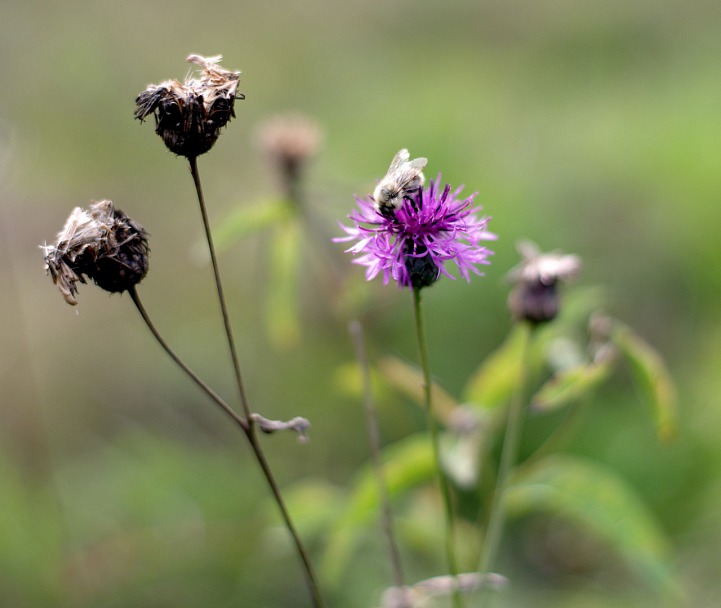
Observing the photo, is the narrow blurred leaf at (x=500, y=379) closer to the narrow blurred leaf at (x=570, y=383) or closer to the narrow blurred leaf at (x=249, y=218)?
the narrow blurred leaf at (x=570, y=383)

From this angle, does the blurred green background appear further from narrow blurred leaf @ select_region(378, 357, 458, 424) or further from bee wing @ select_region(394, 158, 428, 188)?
bee wing @ select_region(394, 158, 428, 188)

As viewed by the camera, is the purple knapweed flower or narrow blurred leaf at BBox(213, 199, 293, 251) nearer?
the purple knapweed flower

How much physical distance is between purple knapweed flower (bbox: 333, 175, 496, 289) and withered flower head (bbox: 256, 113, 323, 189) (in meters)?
0.58

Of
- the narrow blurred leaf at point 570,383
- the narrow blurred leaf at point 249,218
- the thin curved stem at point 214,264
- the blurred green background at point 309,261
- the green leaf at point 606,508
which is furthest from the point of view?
the blurred green background at point 309,261

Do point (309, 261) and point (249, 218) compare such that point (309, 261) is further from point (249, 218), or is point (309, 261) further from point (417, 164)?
point (417, 164)

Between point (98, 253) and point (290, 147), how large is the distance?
66cm

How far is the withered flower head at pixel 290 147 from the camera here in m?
1.18

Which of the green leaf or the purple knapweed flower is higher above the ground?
the purple knapweed flower

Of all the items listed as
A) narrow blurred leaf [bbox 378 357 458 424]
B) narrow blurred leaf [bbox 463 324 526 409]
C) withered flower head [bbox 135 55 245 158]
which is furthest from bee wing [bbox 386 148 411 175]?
narrow blurred leaf [bbox 378 357 458 424]

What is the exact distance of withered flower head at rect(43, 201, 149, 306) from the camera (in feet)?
1.87

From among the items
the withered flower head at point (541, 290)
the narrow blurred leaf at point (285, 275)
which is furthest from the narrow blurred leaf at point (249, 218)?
the withered flower head at point (541, 290)

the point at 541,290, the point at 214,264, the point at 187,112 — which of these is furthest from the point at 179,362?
the point at 541,290

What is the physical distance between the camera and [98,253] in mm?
569

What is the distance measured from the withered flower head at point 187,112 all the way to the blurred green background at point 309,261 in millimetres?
489
